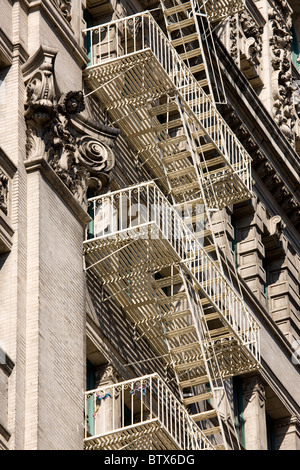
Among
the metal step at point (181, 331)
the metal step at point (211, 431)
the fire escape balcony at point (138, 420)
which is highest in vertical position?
the metal step at point (181, 331)

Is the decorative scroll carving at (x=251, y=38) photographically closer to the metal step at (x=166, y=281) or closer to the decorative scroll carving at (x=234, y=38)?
the decorative scroll carving at (x=234, y=38)

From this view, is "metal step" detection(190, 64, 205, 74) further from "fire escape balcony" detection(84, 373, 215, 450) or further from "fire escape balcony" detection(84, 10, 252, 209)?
"fire escape balcony" detection(84, 373, 215, 450)

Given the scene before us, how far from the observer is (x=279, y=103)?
45.8 metres

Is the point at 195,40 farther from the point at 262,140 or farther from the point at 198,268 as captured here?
the point at 198,268

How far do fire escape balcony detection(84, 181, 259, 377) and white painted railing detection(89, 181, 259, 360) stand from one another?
0.02 metres

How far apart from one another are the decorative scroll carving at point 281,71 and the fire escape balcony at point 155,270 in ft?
46.4

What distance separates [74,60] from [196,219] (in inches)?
190

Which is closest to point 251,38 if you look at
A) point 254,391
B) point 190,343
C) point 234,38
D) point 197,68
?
point 234,38

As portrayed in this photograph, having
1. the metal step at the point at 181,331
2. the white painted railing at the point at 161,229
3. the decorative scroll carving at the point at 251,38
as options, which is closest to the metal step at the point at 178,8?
the white painted railing at the point at 161,229

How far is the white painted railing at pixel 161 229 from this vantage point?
28859 millimetres

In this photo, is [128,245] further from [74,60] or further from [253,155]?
[253,155]

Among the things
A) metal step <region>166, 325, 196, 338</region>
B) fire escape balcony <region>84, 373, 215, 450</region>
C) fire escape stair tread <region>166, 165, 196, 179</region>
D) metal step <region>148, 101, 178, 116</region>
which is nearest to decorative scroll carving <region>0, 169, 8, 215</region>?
fire escape balcony <region>84, 373, 215, 450</region>

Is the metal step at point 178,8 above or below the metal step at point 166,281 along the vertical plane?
above
